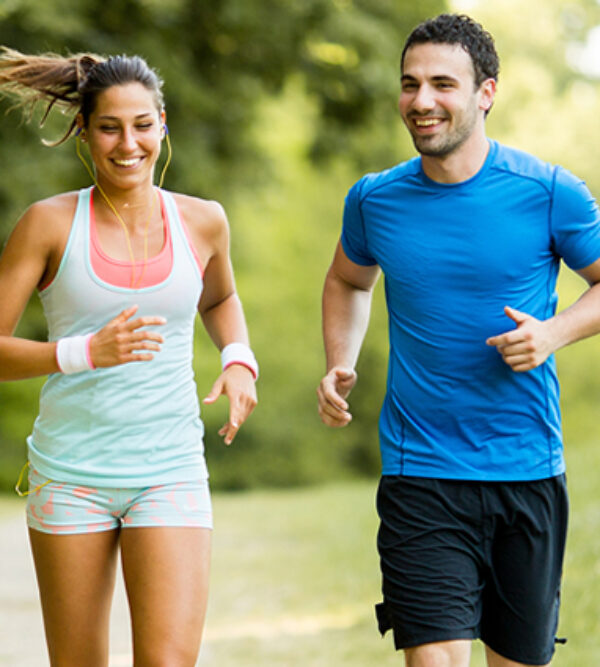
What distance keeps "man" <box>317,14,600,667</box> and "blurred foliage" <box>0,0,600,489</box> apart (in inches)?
117

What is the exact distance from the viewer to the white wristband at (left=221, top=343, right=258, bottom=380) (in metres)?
3.61

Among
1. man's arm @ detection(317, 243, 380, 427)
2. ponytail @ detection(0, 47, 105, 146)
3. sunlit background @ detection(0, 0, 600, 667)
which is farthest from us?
sunlit background @ detection(0, 0, 600, 667)

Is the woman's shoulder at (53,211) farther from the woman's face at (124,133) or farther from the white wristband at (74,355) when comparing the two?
the white wristband at (74,355)

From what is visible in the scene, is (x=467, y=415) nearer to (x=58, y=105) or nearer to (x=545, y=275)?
(x=545, y=275)

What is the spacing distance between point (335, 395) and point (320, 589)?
6.12m

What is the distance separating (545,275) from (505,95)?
22813 millimetres

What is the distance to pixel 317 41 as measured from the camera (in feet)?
35.4

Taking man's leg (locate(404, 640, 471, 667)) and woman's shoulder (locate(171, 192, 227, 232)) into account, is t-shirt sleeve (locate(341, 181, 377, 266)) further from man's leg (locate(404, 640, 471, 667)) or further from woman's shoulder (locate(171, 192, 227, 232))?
man's leg (locate(404, 640, 471, 667))

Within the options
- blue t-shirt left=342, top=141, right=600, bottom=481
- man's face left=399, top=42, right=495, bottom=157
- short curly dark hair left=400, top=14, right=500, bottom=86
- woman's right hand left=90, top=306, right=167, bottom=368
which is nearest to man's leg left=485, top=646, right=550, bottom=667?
blue t-shirt left=342, top=141, right=600, bottom=481

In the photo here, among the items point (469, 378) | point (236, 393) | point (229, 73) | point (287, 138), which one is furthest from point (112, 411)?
point (287, 138)

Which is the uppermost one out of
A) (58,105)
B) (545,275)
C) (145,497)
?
(58,105)

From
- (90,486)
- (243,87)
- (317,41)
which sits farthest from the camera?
(243,87)

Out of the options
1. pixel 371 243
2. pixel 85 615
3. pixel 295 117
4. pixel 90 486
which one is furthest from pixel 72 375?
pixel 295 117

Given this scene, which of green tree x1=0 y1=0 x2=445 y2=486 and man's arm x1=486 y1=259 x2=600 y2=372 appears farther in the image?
green tree x1=0 y1=0 x2=445 y2=486
